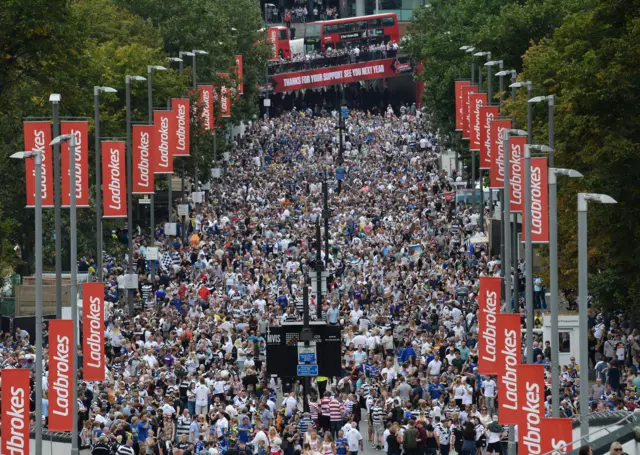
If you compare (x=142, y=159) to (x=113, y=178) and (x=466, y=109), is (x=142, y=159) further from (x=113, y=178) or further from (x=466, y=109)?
(x=466, y=109)

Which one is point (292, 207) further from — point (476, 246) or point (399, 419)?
point (399, 419)

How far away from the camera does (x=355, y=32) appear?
150 metres

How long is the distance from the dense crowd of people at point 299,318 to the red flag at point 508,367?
2520mm

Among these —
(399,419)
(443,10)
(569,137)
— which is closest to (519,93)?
(569,137)

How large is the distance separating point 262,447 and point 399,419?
3933mm

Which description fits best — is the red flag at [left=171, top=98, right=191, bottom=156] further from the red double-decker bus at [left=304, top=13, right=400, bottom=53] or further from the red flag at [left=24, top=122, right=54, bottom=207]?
the red double-decker bus at [left=304, top=13, right=400, bottom=53]

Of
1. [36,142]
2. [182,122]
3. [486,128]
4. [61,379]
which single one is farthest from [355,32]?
[61,379]

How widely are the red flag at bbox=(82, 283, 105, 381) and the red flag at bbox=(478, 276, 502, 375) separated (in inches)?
297

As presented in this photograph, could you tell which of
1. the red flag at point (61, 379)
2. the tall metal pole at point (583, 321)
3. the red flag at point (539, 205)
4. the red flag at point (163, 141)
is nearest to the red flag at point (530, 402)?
the tall metal pole at point (583, 321)

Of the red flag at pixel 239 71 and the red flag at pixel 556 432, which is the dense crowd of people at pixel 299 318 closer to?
the red flag at pixel 556 432

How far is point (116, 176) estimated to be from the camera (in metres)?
47.6

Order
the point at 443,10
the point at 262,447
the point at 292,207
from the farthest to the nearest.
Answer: the point at 443,10 < the point at 292,207 < the point at 262,447

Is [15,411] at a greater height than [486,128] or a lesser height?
lesser

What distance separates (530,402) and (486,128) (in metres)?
27.3
